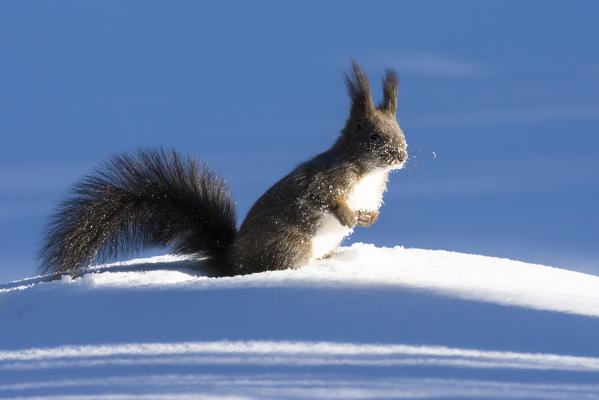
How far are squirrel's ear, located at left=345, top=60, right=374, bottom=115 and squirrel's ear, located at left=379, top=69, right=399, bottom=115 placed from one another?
0.24 meters

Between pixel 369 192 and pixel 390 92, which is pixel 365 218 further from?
pixel 390 92

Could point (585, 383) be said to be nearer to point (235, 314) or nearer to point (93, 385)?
point (235, 314)

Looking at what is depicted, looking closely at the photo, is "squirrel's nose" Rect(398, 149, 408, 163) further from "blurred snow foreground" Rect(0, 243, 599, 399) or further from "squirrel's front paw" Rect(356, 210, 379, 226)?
"blurred snow foreground" Rect(0, 243, 599, 399)

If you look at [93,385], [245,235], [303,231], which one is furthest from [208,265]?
[93,385]

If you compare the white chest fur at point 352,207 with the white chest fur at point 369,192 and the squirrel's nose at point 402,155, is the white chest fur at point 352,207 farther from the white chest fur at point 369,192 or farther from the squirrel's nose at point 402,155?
the squirrel's nose at point 402,155

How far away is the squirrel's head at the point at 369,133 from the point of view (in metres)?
6.24

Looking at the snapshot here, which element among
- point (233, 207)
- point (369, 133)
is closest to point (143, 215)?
point (233, 207)

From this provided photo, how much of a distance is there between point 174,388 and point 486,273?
330cm

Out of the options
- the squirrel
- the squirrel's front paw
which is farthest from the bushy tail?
the squirrel's front paw

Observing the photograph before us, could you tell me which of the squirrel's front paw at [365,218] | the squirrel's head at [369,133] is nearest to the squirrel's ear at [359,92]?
the squirrel's head at [369,133]

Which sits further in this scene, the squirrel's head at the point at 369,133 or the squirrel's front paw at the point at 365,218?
the squirrel's front paw at the point at 365,218

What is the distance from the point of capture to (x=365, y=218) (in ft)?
21.1

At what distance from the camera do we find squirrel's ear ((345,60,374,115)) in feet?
20.6

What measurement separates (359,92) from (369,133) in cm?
36
